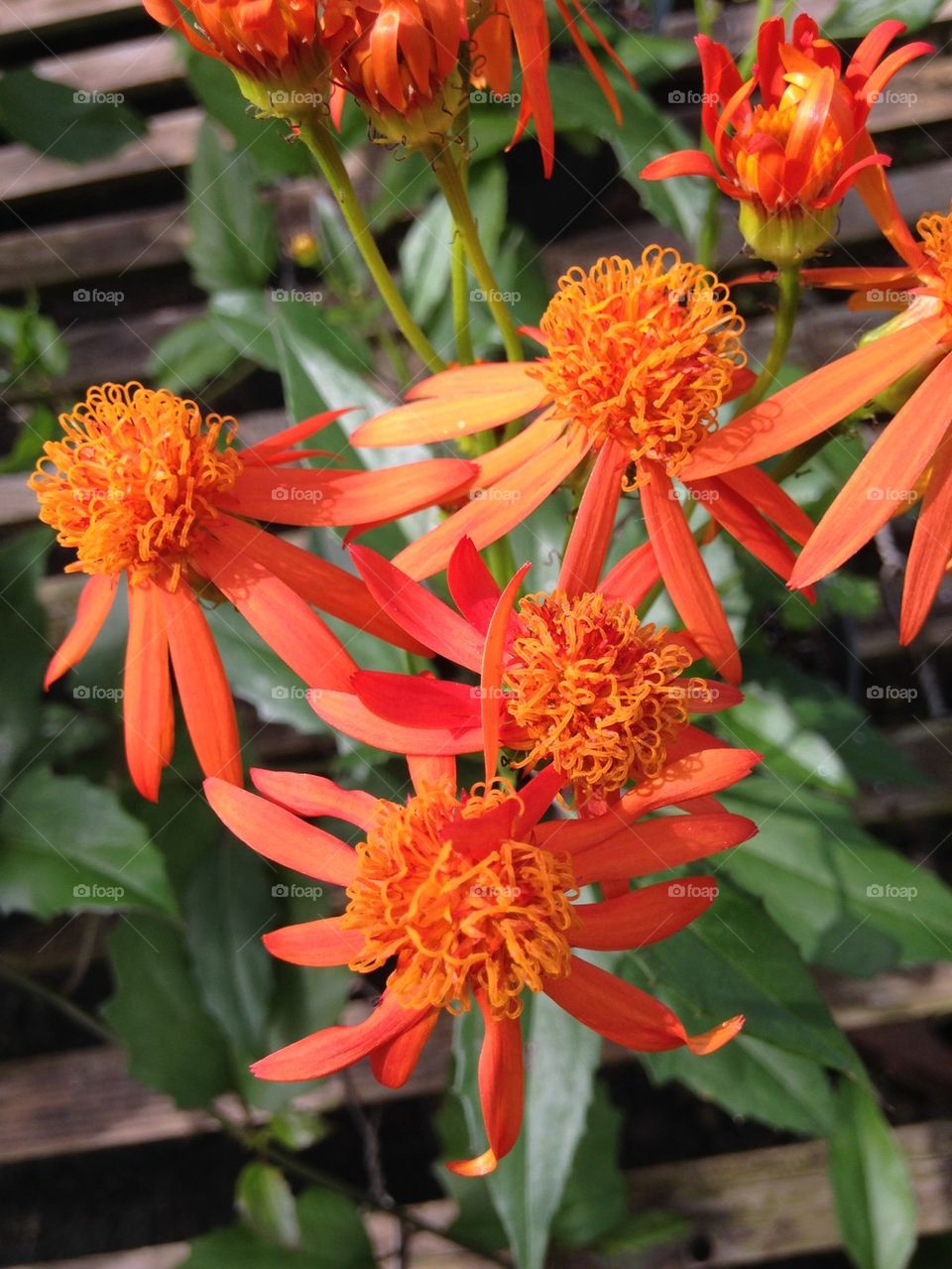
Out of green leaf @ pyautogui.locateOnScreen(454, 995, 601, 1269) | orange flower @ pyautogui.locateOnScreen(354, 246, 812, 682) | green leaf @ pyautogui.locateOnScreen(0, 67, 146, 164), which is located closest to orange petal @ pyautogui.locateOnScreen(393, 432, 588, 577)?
orange flower @ pyautogui.locateOnScreen(354, 246, 812, 682)

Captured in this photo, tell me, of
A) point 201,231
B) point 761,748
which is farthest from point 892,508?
point 201,231

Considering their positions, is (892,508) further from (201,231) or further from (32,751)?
(201,231)

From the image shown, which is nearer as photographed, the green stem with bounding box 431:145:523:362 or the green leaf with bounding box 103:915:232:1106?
the green stem with bounding box 431:145:523:362

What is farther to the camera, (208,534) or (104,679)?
(104,679)

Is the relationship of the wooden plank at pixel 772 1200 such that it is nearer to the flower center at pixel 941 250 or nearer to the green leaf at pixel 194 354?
the flower center at pixel 941 250

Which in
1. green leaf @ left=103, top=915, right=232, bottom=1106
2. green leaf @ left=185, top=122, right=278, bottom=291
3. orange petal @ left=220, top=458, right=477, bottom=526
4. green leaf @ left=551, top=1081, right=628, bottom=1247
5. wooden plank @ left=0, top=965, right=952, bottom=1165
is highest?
green leaf @ left=185, top=122, right=278, bottom=291

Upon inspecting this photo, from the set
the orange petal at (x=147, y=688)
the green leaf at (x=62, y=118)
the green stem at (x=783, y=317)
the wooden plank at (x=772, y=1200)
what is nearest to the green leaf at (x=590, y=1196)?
the wooden plank at (x=772, y=1200)

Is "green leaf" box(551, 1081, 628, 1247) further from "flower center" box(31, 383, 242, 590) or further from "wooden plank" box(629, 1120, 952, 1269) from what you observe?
"flower center" box(31, 383, 242, 590)

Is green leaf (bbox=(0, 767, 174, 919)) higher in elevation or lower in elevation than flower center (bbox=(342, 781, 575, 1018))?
higher
